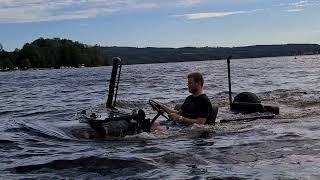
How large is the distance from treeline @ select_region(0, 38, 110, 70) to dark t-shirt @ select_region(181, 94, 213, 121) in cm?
15919

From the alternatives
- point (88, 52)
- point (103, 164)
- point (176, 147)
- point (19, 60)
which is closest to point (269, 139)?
point (176, 147)

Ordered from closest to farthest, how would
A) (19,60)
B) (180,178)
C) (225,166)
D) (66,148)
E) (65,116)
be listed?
(180,178) < (225,166) < (66,148) < (65,116) < (19,60)

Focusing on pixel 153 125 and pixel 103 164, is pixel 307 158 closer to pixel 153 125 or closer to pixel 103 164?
pixel 103 164

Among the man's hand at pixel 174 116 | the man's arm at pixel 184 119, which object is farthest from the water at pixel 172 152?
the man's hand at pixel 174 116

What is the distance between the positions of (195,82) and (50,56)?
168m

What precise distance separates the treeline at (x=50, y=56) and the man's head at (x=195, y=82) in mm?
159593

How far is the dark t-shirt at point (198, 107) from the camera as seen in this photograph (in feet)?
44.8

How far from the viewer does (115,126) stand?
12.9m

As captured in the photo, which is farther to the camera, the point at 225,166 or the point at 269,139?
the point at 269,139

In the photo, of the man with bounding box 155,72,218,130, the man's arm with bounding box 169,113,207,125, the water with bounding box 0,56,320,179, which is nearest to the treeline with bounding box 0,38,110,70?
the water with bounding box 0,56,320,179

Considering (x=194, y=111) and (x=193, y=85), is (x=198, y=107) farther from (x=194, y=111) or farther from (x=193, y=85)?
(x=193, y=85)

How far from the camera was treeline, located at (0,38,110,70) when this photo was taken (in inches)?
6772

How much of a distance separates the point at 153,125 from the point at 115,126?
1.30 m

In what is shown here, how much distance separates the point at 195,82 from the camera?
13273 millimetres
